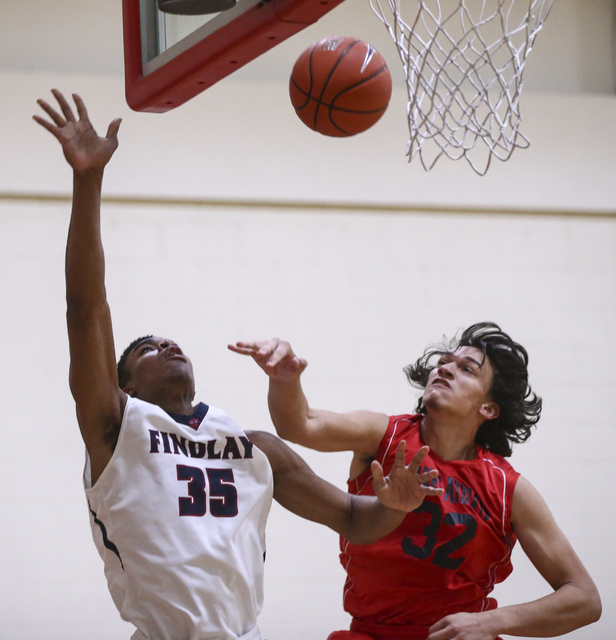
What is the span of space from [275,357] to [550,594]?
1.35 m

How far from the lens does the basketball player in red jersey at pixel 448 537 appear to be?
3.16m

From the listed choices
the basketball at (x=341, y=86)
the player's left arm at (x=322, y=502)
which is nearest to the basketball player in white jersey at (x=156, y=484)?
the player's left arm at (x=322, y=502)

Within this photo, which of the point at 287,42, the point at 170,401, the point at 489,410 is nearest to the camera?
the point at 170,401

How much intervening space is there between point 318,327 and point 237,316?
18.4 inches

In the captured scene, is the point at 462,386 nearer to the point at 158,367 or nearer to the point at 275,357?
the point at 275,357

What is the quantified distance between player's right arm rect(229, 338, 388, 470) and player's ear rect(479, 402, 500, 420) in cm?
39

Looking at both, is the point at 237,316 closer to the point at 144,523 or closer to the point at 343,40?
the point at 343,40

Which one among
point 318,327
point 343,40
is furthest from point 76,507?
point 343,40

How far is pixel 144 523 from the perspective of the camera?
8.13 feet

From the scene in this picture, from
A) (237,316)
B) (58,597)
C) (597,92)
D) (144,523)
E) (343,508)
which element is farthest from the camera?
(597,92)

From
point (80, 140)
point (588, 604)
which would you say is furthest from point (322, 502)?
point (80, 140)

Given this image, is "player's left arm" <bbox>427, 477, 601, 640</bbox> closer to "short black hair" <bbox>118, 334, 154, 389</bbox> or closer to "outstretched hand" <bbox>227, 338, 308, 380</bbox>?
"outstretched hand" <bbox>227, 338, 308, 380</bbox>

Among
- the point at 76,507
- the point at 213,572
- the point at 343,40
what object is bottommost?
the point at 76,507

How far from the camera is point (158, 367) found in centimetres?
280
